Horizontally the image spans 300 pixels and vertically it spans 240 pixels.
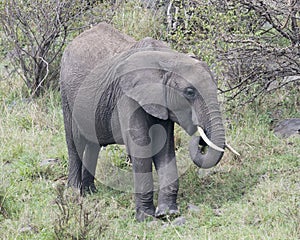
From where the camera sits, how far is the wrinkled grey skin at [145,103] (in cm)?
546

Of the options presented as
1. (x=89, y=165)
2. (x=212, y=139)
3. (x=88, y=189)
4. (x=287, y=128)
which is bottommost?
(x=287, y=128)

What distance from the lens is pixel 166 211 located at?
566cm

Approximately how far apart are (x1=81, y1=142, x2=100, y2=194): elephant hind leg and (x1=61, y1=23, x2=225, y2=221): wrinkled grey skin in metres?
0.29

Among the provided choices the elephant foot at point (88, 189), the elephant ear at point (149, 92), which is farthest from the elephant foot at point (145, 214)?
the elephant foot at point (88, 189)

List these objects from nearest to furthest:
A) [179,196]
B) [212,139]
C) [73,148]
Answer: [212,139], [179,196], [73,148]

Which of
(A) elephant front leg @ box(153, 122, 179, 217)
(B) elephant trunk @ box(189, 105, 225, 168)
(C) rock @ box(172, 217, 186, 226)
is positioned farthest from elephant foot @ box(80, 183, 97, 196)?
(B) elephant trunk @ box(189, 105, 225, 168)

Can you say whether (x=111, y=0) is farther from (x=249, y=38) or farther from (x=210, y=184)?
(x=210, y=184)

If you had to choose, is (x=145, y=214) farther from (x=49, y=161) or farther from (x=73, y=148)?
(x=49, y=161)

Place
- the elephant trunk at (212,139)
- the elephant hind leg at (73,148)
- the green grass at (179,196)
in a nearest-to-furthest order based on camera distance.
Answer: the green grass at (179,196) < the elephant trunk at (212,139) < the elephant hind leg at (73,148)

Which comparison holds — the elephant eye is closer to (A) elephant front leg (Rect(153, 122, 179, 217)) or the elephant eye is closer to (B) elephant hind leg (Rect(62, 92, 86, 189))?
(A) elephant front leg (Rect(153, 122, 179, 217))

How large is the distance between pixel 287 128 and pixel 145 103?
2450 millimetres

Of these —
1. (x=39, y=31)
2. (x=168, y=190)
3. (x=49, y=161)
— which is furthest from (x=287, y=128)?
(x=39, y=31)

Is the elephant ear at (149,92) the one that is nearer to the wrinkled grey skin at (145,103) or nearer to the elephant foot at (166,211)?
the wrinkled grey skin at (145,103)

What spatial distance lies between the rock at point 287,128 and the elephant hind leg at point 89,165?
79.1 inches
